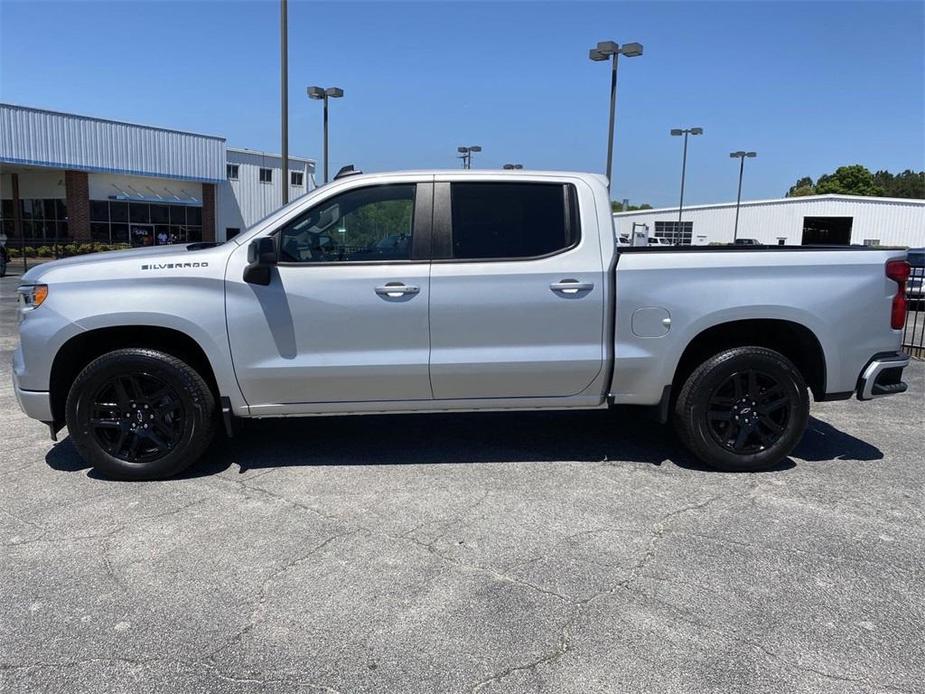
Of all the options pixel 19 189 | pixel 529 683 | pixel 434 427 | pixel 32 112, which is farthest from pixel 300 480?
pixel 19 189

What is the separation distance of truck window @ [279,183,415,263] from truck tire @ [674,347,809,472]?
7.09ft

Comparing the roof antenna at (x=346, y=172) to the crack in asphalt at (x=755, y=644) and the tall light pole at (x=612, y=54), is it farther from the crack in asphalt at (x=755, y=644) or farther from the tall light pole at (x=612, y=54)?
the tall light pole at (x=612, y=54)

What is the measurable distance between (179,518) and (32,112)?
35.2 meters

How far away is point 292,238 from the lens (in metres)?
4.66

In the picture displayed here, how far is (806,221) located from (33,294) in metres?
66.5

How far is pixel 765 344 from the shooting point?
5.16 meters

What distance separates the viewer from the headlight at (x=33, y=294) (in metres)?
4.55

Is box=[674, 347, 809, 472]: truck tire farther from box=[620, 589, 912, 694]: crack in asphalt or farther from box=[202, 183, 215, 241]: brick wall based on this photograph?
box=[202, 183, 215, 241]: brick wall

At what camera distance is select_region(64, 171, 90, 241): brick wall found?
3519cm

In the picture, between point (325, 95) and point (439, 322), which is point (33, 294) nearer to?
point (439, 322)

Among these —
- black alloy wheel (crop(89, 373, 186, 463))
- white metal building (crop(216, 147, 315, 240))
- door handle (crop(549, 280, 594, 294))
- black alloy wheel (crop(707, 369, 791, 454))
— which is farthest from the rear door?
white metal building (crop(216, 147, 315, 240))

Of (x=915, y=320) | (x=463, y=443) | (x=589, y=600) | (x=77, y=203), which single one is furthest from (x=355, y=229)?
(x=77, y=203)

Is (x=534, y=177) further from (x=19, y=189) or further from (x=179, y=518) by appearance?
(x=19, y=189)

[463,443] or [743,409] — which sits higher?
[743,409]
